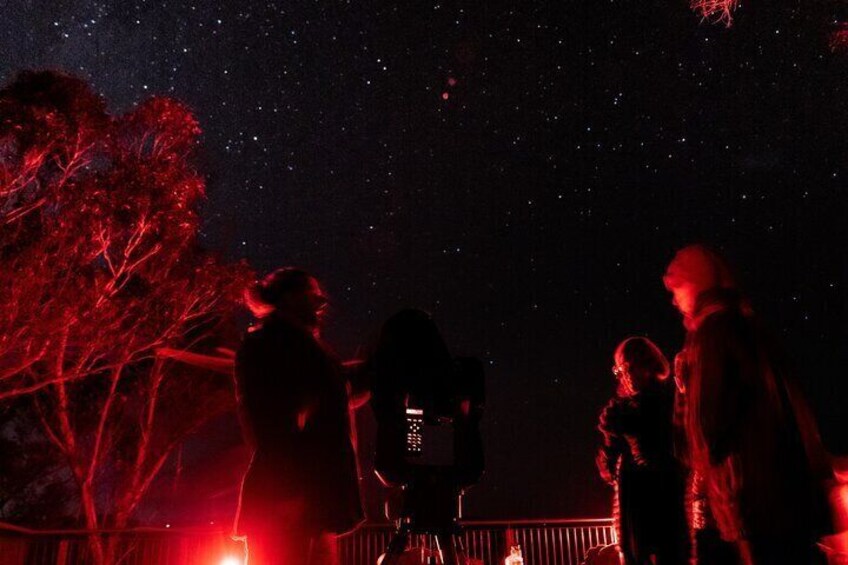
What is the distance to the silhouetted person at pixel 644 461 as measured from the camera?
298 cm

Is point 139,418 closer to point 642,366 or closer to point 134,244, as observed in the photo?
point 134,244

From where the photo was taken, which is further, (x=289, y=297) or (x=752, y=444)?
(x=289, y=297)

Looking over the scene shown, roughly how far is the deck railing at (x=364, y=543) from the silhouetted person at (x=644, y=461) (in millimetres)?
4264

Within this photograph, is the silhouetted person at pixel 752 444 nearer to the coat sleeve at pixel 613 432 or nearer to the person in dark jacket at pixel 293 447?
the coat sleeve at pixel 613 432

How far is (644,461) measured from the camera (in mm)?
3076

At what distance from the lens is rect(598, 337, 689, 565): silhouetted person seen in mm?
2982

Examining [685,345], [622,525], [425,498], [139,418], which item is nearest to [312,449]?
[425,498]

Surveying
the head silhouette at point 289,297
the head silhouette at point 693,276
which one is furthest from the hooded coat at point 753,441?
the head silhouette at point 289,297

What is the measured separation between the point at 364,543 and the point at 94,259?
4.71 m

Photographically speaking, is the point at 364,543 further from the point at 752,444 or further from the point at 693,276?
the point at 752,444

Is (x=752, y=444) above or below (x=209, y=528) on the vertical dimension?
below

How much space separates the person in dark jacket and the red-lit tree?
238 inches

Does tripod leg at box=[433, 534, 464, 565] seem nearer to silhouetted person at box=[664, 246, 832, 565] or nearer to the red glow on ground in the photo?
silhouetted person at box=[664, 246, 832, 565]

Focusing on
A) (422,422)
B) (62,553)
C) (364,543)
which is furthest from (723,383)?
(62,553)
